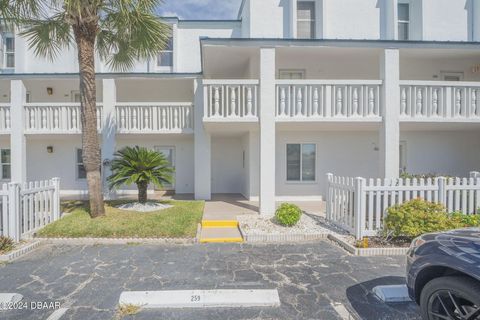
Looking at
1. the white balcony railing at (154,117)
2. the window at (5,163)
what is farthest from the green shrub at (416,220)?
the window at (5,163)

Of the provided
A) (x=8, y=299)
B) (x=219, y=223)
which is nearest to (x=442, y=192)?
(x=219, y=223)

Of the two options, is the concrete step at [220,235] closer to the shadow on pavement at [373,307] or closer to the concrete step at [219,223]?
the concrete step at [219,223]

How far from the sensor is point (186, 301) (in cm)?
373

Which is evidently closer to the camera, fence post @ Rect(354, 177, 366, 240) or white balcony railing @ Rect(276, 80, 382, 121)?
fence post @ Rect(354, 177, 366, 240)

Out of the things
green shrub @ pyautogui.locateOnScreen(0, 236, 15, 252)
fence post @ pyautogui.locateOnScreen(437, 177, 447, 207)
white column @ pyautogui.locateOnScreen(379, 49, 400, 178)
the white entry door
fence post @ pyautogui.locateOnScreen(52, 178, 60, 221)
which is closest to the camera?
green shrub @ pyautogui.locateOnScreen(0, 236, 15, 252)

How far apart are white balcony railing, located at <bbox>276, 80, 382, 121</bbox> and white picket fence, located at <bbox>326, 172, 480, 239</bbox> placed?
3017 millimetres

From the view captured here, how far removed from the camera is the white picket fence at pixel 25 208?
19.9 feet

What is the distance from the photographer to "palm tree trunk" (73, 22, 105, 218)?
7.30 m

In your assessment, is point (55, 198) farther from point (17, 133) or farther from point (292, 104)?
point (292, 104)

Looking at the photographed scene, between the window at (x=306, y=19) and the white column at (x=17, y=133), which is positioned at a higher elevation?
the window at (x=306, y=19)

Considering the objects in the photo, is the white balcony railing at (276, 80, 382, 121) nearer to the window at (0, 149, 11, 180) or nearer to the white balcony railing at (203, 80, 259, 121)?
the white balcony railing at (203, 80, 259, 121)

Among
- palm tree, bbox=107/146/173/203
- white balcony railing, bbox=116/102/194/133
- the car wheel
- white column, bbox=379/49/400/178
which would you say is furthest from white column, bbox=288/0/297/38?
the car wheel

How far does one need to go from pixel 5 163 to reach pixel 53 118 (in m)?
4.84

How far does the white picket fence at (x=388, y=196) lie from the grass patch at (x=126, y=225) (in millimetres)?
3832
